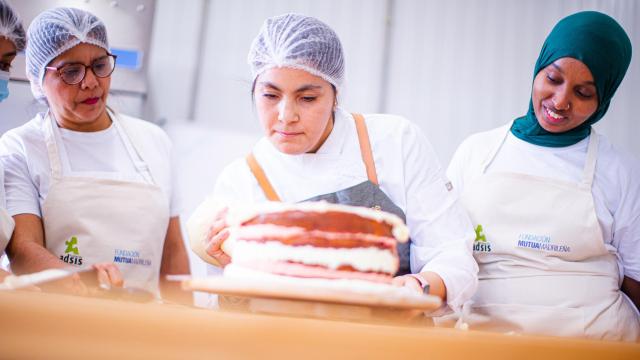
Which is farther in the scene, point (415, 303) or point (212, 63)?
point (212, 63)

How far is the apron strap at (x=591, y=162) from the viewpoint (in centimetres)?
169

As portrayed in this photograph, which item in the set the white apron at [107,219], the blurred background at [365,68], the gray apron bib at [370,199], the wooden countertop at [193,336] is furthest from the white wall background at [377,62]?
the wooden countertop at [193,336]

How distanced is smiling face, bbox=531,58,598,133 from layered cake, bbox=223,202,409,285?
2.40 feet

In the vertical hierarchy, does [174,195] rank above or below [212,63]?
below

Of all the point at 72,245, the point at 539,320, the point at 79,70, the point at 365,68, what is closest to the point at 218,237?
the point at 72,245

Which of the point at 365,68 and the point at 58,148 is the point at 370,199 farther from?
the point at 365,68

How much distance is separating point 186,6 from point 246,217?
1.62 meters

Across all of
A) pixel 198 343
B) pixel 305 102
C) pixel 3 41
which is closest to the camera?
pixel 198 343

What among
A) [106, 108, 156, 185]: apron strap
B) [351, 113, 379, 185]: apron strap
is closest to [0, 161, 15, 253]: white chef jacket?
[106, 108, 156, 185]: apron strap

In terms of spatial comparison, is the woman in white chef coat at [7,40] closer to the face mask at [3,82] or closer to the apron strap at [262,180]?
the face mask at [3,82]

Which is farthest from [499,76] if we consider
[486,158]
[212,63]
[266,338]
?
[266,338]

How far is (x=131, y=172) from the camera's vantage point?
6.10 feet

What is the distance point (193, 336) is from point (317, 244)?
0.47m

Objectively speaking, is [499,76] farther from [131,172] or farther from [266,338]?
[266,338]
